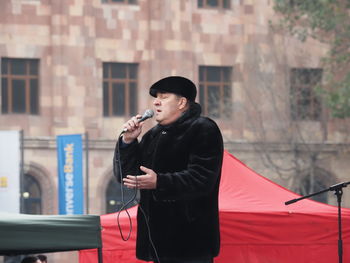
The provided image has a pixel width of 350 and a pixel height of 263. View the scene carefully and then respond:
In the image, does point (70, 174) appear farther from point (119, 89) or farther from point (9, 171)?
point (119, 89)

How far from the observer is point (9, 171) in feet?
88.3

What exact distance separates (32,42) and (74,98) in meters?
2.04

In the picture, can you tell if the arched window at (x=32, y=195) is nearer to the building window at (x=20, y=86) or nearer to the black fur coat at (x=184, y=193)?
the building window at (x=20, y=86)

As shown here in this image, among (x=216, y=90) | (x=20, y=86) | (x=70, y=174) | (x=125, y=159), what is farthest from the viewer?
(x=216, y=90)

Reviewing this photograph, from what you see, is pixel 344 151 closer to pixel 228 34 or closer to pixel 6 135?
pixel 228 34

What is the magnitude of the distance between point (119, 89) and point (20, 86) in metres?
3.04

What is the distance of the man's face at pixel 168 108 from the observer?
24.7ft

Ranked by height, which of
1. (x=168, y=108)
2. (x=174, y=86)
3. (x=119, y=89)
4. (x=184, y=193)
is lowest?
(x=119, y=89)

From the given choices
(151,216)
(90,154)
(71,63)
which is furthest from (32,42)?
(151,216)

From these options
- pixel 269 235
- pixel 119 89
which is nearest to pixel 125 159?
pixel 269 235

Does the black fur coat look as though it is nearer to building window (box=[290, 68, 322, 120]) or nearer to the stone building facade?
the stone building facade

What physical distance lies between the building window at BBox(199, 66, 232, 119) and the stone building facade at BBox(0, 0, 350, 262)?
31mm

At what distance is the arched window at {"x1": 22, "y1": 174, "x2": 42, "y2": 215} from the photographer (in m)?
32.0

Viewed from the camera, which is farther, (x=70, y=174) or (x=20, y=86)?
(x=20, y=86)
